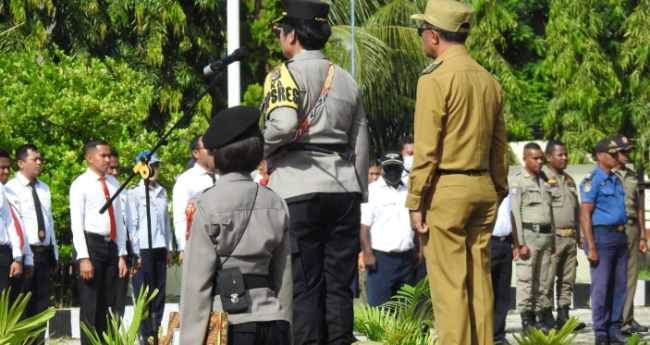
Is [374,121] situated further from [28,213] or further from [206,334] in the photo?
[206,334]

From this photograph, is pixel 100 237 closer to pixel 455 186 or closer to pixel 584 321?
pixel 455 186

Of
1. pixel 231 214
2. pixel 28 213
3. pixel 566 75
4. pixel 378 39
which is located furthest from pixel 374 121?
pixel 231 214

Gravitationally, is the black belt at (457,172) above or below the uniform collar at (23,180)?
above

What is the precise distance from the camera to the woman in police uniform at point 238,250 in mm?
4824

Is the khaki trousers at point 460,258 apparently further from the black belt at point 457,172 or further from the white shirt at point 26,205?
the white shirt at point 26,205

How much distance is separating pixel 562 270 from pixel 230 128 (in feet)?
27.5

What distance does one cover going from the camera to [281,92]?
20.6ft

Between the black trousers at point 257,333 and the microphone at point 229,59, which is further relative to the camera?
the microphone at point 229,59

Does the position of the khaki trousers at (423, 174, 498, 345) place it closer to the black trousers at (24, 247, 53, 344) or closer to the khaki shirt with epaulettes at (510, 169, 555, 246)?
the black trousers at (24, 247, 53, 344)

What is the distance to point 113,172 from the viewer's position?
11234 millimetres

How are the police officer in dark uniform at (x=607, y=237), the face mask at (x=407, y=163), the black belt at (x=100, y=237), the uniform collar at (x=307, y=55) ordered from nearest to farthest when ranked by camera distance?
the uniform collar at (x=307, y=55) → the black belt at (x=100, y=237) → the police officer in dark uniform at (x=607, y=237) → the face mask at (x=407, y=163)

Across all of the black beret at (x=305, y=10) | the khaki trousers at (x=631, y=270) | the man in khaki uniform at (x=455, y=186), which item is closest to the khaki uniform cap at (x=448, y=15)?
the man in khaki uniform at (x=455, y=186)

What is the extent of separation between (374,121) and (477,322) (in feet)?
48.5

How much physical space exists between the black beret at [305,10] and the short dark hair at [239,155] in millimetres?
1599
